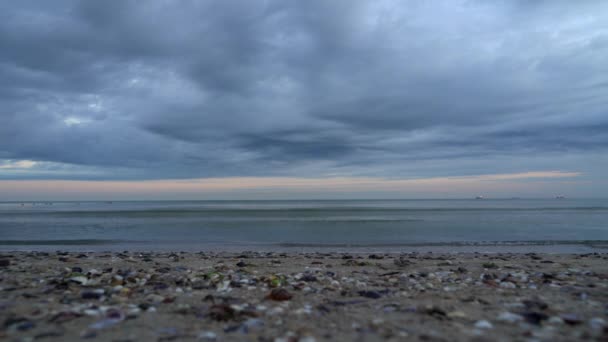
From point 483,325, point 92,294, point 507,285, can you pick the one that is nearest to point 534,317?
point 483,325

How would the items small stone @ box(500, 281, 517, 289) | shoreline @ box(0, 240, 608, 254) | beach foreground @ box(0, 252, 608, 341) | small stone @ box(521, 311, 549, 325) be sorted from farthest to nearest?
shoreline @ box(0, 240, 608, 254) → small stone @ box(500, 281, 517, 289) → small stone @ box(521, 311, 549, 325) → beach foreground @ box(0, 252, 608, 341)

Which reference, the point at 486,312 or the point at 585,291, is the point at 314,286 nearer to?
the point at 486,312

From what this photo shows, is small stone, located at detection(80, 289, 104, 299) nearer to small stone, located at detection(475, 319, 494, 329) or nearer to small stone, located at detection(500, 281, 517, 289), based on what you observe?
small stone, located at detection(475, 319, 494, 329)

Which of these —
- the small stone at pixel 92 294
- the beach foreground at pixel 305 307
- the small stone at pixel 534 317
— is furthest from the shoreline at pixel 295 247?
the small stone at pixel 534 317

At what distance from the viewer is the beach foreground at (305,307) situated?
369cm

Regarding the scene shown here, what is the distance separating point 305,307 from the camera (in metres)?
4.77

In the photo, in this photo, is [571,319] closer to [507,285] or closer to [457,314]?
[457,314]

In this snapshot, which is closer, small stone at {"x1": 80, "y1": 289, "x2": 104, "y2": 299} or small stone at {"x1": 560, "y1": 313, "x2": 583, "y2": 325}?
small stone at {"x1": 560, "y1": 313, "x2": 583, "y2": 325}

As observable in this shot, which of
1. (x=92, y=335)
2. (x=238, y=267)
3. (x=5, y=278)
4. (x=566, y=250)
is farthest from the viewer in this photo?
(x=566, y=250)

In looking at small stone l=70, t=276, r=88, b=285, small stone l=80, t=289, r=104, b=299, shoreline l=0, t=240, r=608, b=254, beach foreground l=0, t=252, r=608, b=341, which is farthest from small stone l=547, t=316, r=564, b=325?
shoreline l=0, t=240, r=608, b=254

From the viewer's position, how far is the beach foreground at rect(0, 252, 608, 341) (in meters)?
3.69

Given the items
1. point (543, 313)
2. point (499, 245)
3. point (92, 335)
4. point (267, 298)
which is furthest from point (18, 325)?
point (499, 245)

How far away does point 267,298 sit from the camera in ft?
17.2

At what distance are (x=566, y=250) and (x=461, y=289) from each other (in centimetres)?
1328
